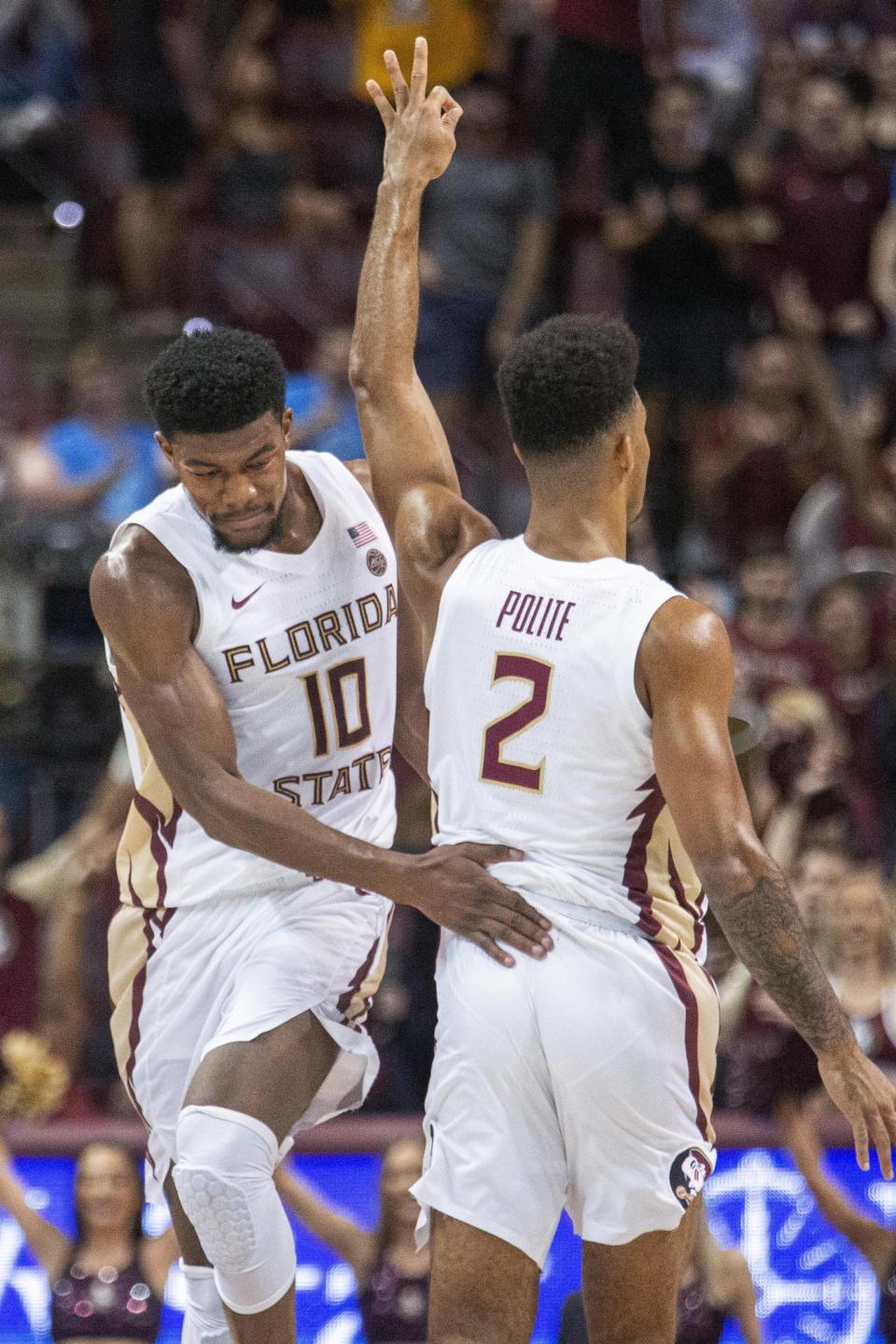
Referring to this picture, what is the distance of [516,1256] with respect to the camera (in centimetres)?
357

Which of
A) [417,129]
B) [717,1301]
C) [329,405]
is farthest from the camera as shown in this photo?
[329,405]

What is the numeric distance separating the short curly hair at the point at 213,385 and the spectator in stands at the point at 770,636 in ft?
13.5

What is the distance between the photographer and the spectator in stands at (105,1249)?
5855mm

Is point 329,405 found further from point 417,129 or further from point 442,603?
point 442,603

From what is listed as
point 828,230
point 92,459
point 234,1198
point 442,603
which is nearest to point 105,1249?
point 234,1198

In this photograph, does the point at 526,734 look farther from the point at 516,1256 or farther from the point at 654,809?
the point at 516,1256

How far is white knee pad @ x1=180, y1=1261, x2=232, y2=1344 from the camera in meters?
4.18

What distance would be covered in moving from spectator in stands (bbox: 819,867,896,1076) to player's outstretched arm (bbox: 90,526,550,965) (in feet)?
9.50

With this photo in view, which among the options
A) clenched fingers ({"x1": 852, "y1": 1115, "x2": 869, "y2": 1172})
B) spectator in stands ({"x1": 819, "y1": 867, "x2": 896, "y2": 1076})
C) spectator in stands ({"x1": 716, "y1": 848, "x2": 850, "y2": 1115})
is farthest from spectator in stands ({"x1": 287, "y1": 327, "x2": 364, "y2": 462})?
A: clenched fingers ({"x1": 852, "y1": 1115, "x2": 869, "y2": 1172})

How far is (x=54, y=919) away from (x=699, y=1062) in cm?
408

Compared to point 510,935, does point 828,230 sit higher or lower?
higher

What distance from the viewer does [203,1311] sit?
4.22 m

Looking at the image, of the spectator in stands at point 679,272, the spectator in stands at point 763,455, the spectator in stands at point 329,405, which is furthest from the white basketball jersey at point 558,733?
Result: the spectator in stands at point 679,272

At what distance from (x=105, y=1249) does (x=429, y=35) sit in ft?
22.6
